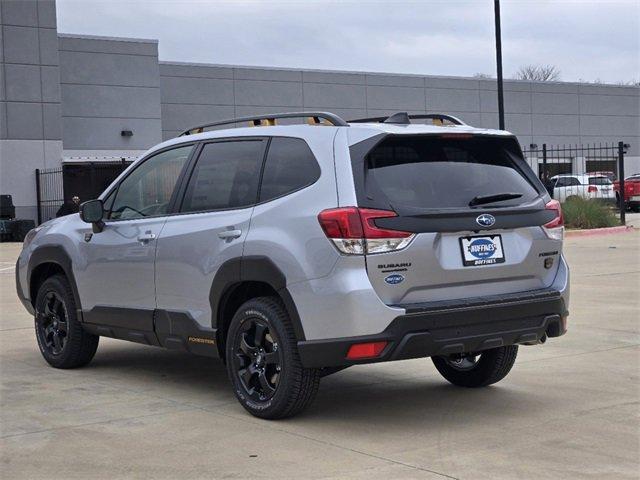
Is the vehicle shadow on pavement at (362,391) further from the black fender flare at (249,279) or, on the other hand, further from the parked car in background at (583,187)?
the parked car in background at (583,187)

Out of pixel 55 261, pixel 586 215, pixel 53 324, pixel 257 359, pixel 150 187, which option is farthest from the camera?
pixel 586 215

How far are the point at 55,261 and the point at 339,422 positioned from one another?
322 cm

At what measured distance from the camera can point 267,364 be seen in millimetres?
6438

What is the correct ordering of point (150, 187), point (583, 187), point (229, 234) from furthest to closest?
point (583, 187) → point (150, 187) → point (229, 234)

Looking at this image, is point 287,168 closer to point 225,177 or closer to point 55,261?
point 225,177

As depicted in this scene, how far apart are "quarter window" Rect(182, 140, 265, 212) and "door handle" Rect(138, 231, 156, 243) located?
0.34 m

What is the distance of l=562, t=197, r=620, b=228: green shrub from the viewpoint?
93.1 ft

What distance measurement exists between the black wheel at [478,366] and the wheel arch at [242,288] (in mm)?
1636

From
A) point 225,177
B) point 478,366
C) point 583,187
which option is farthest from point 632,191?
point 225,177

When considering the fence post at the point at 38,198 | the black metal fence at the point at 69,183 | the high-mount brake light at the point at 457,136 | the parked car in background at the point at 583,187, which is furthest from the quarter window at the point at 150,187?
the parked car in background at the point at 583,187

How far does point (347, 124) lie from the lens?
6.54 metres

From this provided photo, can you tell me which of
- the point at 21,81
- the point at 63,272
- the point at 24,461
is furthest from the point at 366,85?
the point at 24,461

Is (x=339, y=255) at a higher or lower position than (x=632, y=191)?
lower

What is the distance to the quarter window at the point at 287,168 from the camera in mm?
→ 6398
